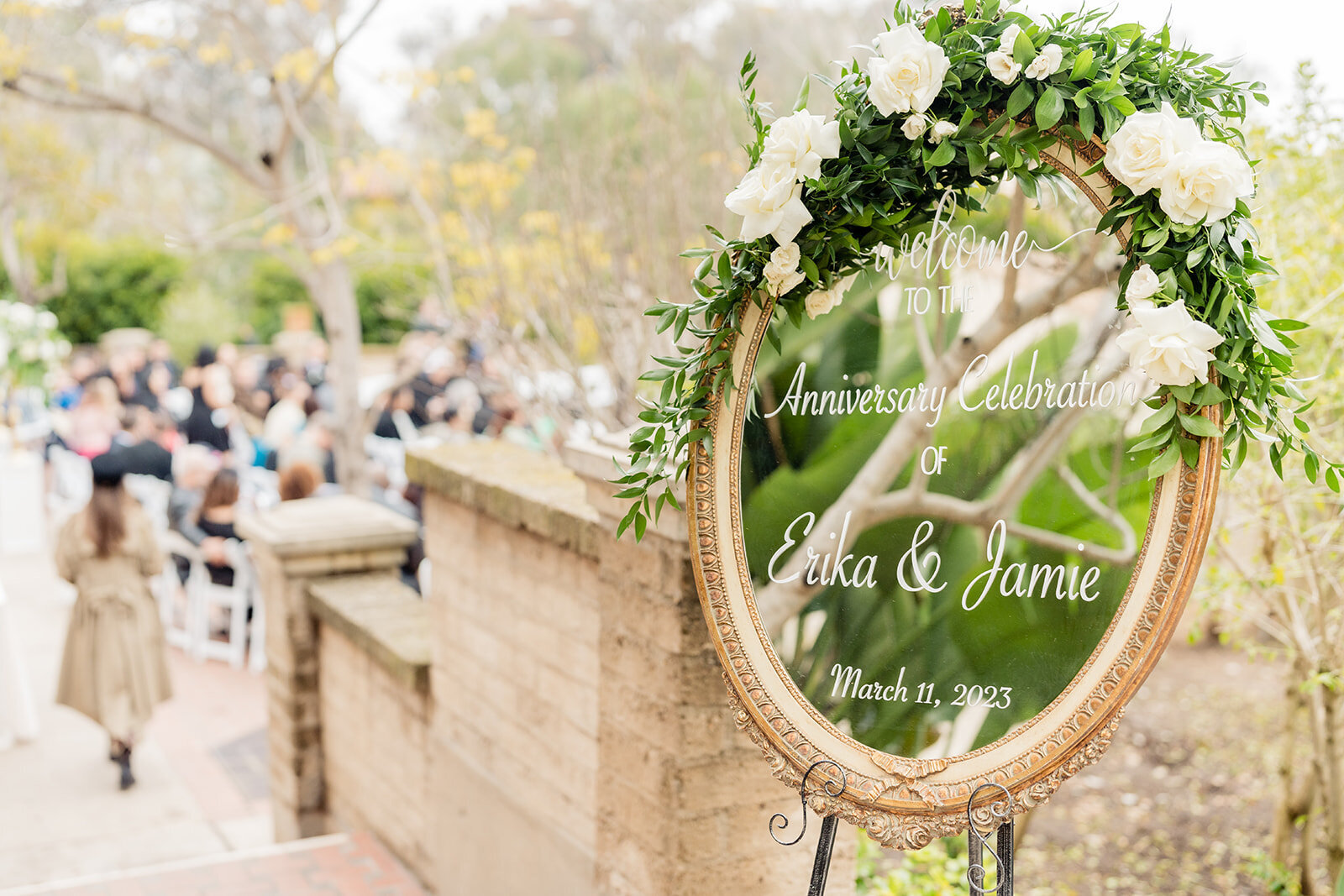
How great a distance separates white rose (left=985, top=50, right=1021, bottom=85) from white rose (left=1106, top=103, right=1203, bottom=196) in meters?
0.20

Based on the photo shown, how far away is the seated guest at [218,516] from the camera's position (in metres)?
8.48

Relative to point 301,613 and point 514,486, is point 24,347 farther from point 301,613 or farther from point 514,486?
point 514,486

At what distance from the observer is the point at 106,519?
641 centimetres

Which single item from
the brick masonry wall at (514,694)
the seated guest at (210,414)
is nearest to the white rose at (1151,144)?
the brick masonry wall at (514,694)

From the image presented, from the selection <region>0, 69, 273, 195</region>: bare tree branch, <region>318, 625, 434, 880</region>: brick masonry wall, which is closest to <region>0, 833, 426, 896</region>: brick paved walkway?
<region>318, 625, 434, 880</region>: brick masonry wall

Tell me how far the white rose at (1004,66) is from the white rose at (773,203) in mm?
366

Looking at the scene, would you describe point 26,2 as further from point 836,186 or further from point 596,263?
point 836,186

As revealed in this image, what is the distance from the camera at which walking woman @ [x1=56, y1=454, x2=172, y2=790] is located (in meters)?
6.44

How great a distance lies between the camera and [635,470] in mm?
2340

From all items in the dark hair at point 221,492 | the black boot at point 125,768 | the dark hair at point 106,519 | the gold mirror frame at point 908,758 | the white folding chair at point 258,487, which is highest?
the gold mirror frame at point 908,758

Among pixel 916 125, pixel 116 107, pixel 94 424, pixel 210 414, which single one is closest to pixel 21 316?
pixel 94 424

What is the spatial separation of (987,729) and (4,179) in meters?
22.7

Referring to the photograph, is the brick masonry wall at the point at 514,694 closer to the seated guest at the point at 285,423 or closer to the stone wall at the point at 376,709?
the stone wall at the point at 376,709

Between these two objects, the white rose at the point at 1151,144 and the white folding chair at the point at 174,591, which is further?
the white folding chair at the point at 174,591
